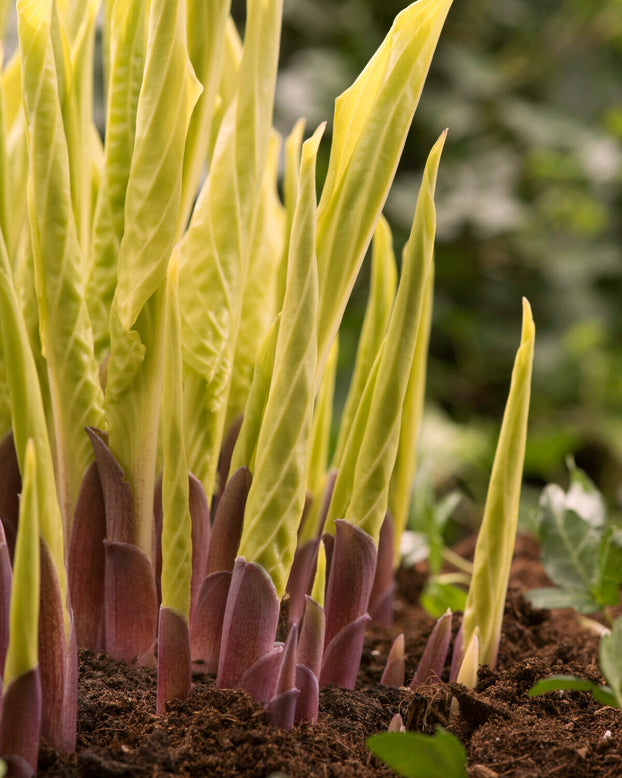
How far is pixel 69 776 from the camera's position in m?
0.24

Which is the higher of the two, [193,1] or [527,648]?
[193,1]

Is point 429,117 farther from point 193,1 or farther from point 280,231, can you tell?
point 193,1

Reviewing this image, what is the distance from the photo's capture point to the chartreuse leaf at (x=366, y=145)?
11.5 inches

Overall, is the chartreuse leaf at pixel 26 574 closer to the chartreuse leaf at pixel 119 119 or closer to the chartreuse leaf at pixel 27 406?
the chartreuse leaf at pixel 27 406

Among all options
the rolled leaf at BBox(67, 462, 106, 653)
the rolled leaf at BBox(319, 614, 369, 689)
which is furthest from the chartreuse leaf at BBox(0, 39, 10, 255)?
the rolled leaf at BBox(319, 614, 369, 689)

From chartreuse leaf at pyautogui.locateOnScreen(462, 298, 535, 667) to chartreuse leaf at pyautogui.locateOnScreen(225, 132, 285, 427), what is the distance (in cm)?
14

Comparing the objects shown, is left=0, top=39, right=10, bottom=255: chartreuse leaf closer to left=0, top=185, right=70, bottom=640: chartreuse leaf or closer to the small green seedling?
left=0, top=185, right=70, bottom=640: chartreuse leaf

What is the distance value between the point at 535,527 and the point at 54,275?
268 millimetres

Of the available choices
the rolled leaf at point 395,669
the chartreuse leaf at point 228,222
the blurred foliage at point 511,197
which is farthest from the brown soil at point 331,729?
the blurred foliage at point 511,197

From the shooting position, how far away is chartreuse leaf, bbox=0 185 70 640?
0.25m

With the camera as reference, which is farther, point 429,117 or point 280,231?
point 429,117

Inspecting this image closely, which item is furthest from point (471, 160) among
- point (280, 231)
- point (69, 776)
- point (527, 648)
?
point (69, 776)

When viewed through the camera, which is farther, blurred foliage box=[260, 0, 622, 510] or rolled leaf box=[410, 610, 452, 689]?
blurred foliage box=[260, 0, 622, 510]

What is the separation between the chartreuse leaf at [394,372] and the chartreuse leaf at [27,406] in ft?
0.39
